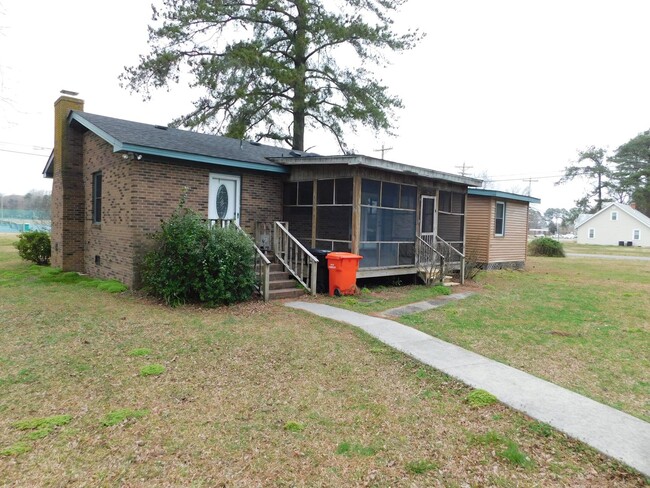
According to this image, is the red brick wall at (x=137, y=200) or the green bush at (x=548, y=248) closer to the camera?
the red brick wall at (x=137, y=200)

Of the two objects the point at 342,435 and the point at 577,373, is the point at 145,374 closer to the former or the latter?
the point at 342,435

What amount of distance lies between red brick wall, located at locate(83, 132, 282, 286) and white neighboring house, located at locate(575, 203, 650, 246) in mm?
50306

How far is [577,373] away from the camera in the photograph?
5.09 meters

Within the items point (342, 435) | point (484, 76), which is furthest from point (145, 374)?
point (484, 76)

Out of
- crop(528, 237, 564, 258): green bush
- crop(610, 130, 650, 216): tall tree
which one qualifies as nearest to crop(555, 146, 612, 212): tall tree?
crop(610, 130, 650, 216): tall tree

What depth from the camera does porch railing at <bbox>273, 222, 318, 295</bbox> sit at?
9594mm

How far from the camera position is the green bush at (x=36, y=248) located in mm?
14680

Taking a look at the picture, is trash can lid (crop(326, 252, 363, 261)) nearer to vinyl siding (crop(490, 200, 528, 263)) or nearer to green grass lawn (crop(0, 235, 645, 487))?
green grass lawn (crop(0, 235, 645, 487))

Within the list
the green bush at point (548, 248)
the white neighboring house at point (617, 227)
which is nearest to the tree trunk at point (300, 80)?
the green bush at point (548, 248)

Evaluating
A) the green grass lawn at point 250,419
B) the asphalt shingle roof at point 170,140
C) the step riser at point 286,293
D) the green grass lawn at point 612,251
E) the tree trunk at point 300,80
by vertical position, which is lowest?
the green grass lawn at point 250,419

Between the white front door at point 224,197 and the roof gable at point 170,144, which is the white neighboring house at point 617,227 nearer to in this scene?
the roof gable at point 170,144

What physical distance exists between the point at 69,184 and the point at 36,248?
4.14 m

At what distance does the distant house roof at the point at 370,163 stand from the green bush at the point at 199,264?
287 centimetres

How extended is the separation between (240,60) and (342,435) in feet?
56.8
